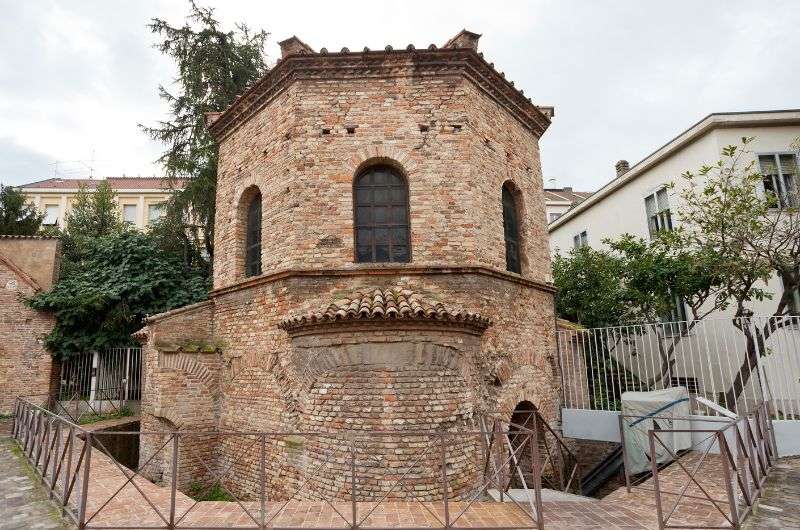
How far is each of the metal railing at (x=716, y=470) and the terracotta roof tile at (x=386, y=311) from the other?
8.91 feet

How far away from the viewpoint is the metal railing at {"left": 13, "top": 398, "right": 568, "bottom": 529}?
518 centimetres

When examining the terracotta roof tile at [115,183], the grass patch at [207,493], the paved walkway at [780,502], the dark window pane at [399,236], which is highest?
the terracotta roof tile at [115,183]

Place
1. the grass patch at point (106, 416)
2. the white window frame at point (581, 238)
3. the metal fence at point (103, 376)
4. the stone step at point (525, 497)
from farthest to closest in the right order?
the white window frame at point (581, 238) < the metal fence at point (103, 376) < the grass patch at point (106, 416) < the stone step at point (525, 497)

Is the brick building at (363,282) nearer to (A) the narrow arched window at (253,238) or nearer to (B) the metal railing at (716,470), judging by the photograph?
(A) the narrow arched window at (253,238)

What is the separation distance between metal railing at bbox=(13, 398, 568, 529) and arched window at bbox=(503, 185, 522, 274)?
3.11m

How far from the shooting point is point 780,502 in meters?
5.76

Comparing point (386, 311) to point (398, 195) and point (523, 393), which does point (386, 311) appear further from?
point (523, 393)

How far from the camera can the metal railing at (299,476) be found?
5184mm

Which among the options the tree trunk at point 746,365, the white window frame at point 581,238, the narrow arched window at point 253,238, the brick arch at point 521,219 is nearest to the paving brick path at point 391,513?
the tree trunk at point 746,365

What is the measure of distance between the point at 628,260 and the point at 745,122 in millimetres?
4298

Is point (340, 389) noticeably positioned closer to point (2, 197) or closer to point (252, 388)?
point (252, 388)

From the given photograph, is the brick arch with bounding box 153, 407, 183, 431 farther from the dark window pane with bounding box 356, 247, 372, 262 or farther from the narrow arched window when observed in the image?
the dark window pane with bounding box 356, 247, 372, 262

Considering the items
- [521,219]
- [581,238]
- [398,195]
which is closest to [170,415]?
[398,195]

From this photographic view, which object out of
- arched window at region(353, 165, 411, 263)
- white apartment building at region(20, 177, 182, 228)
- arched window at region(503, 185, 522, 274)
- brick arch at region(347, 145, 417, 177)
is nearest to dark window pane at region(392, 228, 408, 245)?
arched window at region(353, 165, 411, 263)
